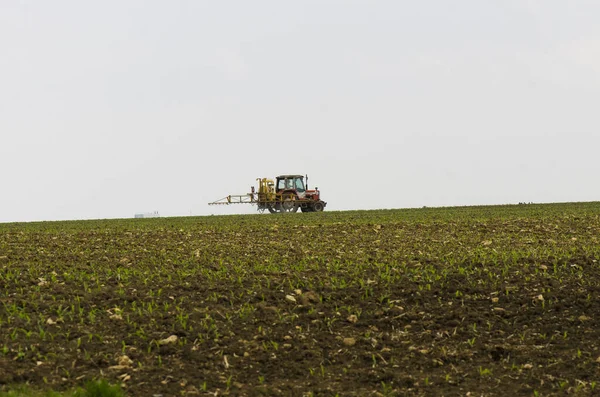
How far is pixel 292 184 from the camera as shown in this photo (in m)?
40.4

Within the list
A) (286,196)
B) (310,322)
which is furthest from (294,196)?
(310,322)

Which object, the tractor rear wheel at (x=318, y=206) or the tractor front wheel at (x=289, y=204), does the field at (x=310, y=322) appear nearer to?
the tractor front wheel at (x=289, y=204)

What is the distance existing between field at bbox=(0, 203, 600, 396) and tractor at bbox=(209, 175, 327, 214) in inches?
1003

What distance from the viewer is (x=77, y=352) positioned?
877 cm

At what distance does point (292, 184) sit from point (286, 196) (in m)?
0.80

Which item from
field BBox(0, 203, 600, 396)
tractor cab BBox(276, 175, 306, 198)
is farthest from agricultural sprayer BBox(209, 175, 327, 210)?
field BBox(0, 203, 600, 396)

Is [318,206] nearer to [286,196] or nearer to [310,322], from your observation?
[286,196]

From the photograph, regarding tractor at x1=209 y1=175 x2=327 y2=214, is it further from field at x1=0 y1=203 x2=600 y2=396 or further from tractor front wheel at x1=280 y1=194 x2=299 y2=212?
field at x1=0 y1=203 x2=600 y2=396

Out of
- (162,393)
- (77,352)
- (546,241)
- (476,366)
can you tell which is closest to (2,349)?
(77,352)

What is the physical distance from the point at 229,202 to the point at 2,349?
111ft

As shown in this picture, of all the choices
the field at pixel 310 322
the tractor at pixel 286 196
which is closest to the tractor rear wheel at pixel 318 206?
the tractor at pixel 286 196

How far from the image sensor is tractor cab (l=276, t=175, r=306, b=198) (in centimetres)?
4025

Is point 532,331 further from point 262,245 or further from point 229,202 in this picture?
point 229,202

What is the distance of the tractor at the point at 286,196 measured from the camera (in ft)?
131
